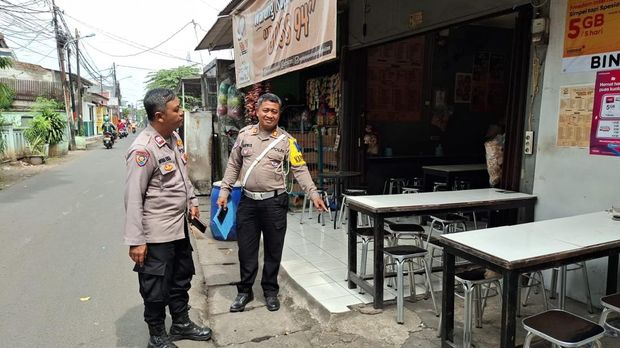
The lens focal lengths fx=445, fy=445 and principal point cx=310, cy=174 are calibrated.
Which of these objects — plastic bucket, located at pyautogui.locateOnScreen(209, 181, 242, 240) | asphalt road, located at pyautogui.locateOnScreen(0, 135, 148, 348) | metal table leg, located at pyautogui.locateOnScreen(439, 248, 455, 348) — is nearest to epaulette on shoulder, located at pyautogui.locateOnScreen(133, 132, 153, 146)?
asphalt road, located at pyautogui.locateOnScreen(0, 135, 148, 348)

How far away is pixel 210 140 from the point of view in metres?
9.59

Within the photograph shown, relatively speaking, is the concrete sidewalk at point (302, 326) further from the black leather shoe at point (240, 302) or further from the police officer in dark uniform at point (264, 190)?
the police officer in dark uniform at point (264, 190)

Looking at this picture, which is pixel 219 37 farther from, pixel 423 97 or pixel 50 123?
pixel 50 123

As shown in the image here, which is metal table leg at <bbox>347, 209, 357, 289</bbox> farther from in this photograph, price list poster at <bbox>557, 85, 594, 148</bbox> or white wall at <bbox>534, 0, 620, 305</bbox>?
price list poster at <bbox>557, 85, 594, 148</bbox>

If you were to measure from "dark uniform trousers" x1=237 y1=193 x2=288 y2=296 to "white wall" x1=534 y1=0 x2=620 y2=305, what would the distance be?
7.62 ft

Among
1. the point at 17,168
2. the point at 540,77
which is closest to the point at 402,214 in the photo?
the point at 540,77

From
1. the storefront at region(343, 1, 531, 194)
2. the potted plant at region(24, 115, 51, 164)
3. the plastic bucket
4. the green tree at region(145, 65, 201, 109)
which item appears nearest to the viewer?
the plastic bucket

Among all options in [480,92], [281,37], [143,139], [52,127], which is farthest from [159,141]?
[52,127]

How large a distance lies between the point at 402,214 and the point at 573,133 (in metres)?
1.60

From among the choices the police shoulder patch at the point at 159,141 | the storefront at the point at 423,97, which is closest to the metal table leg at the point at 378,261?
the police shoulder patch at the point at 159,141

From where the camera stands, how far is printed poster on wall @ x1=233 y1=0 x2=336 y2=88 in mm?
3908

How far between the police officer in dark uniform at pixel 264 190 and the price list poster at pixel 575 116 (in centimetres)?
215

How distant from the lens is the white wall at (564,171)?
11.5ft

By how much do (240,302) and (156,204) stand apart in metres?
1.35
